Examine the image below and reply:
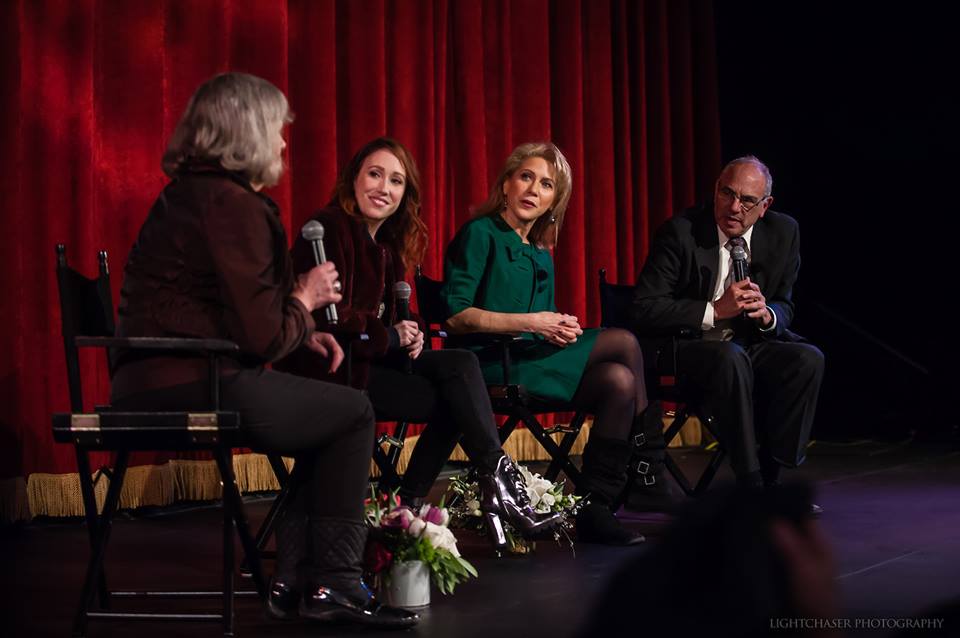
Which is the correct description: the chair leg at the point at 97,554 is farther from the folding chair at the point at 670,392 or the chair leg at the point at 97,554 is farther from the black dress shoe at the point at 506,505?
the folding chair at the point at 670,392

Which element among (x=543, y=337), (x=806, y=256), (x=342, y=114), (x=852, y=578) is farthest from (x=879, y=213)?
(x=852, y=578)

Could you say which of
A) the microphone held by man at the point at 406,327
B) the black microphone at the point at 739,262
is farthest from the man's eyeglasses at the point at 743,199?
the microphone held by man at the point at 406,327

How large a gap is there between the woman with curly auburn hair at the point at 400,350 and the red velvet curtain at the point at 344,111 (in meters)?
1.28

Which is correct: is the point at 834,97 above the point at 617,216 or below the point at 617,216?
above

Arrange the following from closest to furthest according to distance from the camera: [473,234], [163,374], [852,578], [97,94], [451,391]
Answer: [163,374] < [852,578] < [451,391] < [473,234] < [97,94]

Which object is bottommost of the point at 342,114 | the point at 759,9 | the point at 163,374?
the point at 163,374

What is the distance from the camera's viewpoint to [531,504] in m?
3.18

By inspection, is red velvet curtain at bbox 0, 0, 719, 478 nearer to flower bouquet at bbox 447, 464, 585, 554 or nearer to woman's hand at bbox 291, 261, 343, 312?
flower bouquet at bbox 447, 464, 585, 554

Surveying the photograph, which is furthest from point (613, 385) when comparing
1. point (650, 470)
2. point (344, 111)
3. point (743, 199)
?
point (344, 111)

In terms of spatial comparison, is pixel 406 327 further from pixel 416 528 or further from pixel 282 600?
pixel 282 600

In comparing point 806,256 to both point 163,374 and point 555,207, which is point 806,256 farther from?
point 163,374

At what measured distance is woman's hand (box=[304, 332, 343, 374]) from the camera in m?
2.63

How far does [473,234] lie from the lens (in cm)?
369

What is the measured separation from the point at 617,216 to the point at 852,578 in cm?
387
